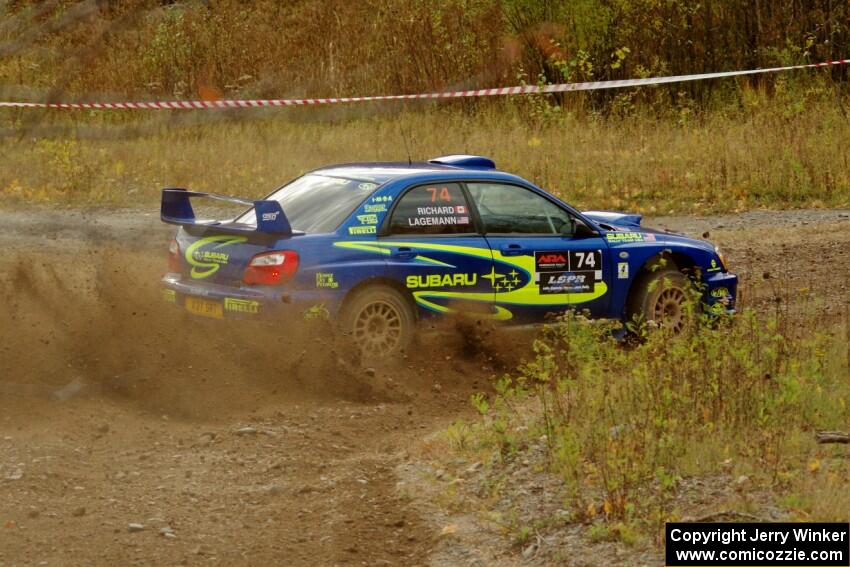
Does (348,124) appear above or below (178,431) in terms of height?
above

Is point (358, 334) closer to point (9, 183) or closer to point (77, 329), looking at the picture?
point (77, 329)

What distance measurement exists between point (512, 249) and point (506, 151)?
9607mm

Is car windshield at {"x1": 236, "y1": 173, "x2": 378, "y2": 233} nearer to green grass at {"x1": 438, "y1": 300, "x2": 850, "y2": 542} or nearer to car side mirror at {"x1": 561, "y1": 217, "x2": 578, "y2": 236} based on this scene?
car side mirror at {"x1": 561, "y1": 217, "x2": 578, "y2": 236}

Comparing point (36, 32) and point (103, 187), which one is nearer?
point (36, 32)

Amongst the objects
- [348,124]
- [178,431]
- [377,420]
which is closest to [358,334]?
[377,420]

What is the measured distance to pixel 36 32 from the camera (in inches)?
232

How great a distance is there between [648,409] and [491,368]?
106 inches

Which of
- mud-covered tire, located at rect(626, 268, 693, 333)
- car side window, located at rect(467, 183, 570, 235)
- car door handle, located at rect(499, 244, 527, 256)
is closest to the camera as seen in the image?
car door handle, located at rect(499, 244, 527, 256)

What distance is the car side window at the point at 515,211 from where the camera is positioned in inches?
394

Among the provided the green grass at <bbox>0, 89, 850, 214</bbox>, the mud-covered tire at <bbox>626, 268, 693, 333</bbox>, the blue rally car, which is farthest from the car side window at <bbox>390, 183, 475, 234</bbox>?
the green grass at <bbox>0, 89, 850, 214</bbox>

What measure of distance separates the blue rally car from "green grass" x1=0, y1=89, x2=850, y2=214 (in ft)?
22.9

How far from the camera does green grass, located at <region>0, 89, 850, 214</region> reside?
1805 cm

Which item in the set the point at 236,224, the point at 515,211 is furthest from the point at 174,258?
the point at 515,211

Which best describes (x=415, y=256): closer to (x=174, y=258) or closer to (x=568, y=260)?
(x=568, y=260)
